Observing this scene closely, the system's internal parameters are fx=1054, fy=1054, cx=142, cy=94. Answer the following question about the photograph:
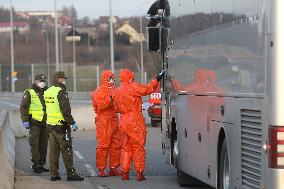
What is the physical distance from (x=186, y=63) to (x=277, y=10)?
22.6 ft

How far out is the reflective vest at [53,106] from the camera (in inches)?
754

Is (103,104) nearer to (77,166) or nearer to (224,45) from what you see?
(77,166)

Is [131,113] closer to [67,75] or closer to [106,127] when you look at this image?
[106,127]

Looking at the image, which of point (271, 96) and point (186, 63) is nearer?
point (271, 96)

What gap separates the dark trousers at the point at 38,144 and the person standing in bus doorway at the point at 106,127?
6.04ft

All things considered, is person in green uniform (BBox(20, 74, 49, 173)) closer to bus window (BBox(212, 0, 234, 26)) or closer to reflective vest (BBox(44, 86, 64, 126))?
reflective vest (BBox(44, 86, 64, 126))

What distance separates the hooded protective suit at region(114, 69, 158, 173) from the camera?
18500 mm

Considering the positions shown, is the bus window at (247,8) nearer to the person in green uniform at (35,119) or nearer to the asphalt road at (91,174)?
the asphalt road at (91,174)

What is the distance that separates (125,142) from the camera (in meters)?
19.0

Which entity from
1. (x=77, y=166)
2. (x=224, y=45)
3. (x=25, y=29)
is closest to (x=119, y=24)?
(x=25, y=29)

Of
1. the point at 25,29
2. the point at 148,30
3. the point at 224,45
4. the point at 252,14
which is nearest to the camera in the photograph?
the point at 252,14

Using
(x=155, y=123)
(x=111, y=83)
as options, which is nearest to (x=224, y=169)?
(x=111, y=83)

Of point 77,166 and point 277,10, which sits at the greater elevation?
point 277,10

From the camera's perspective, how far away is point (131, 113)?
18656mm
